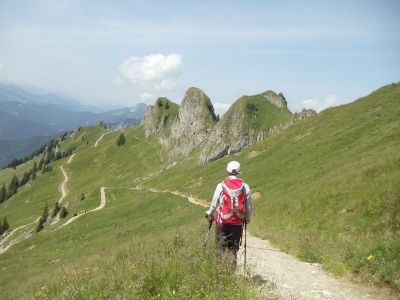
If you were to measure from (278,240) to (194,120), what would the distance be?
116m

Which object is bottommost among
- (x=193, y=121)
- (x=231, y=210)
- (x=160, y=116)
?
(x=231, y=210)

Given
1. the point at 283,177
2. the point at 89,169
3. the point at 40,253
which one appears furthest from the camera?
the point at 89,169

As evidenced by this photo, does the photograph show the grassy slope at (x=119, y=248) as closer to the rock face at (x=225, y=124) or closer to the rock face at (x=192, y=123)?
the rock face at (x=192, y=123)

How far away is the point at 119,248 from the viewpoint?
21.2 metres

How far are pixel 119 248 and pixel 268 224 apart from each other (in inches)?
401

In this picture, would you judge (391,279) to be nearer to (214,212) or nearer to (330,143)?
(214,212)

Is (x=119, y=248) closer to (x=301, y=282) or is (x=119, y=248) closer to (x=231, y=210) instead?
(x=301, y=282)

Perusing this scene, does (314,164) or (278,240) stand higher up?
(314,164)

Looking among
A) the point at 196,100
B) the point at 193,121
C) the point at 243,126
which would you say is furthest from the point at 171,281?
the point at 196,100

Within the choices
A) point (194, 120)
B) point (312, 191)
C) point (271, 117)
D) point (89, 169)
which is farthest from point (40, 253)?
point (89, 169)

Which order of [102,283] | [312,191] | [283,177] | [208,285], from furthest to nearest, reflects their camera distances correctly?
[283,177] → [312,191] → [102,283] → [208,285]

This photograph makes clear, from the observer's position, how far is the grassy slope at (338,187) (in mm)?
13477

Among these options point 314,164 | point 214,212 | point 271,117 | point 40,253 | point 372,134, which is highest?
point 271,117

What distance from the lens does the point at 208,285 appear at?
28.2 feet
